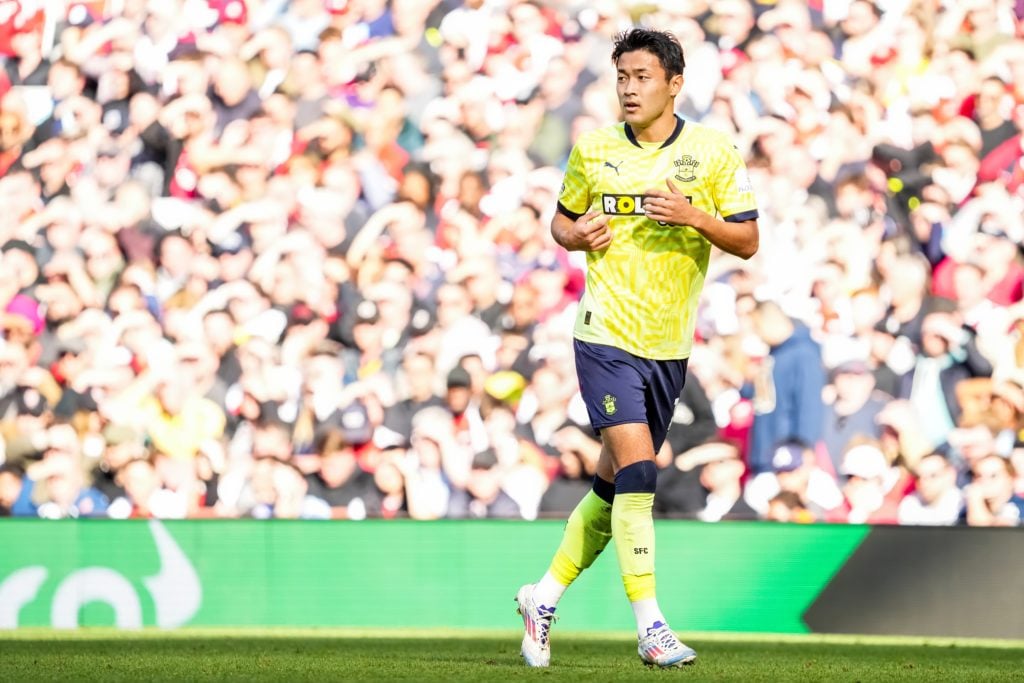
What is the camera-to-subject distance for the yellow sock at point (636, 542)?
434cm

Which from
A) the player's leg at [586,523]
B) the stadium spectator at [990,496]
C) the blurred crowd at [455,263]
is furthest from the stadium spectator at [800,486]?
the player's leg at [586,523]

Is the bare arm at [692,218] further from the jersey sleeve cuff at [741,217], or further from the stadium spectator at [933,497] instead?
the stadium spectator at [933,497]

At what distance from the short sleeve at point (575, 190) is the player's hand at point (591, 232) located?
24 cm

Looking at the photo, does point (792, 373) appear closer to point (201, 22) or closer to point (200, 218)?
point (200, 218)

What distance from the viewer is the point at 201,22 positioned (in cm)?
821

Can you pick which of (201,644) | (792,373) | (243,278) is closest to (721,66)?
(792,373)

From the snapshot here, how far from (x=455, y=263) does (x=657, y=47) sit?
351cm

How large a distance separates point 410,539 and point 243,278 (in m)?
1.76

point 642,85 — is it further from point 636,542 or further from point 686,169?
point 636,542

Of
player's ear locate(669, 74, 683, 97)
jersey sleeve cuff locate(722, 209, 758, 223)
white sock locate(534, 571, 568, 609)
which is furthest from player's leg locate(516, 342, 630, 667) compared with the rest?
player's ear locate(669, 74, 683, 97)

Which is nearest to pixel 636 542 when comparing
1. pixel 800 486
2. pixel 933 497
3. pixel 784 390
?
pixel 800 486

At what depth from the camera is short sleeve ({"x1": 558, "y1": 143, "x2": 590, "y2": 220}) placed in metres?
4.64

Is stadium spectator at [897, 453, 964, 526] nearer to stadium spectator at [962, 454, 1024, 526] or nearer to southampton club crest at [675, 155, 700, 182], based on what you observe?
stadium spectator at [962, 454, 1024, 526]

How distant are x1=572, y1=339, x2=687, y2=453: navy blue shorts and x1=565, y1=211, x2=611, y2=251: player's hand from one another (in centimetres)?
32
